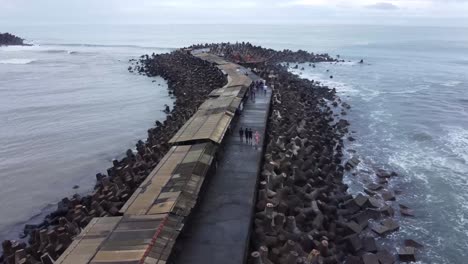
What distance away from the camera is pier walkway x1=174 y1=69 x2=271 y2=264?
16.5 metres

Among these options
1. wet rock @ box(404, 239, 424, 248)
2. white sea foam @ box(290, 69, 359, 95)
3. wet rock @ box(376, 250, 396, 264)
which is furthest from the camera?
white sea foam @ box(290, 69, 359, 95)

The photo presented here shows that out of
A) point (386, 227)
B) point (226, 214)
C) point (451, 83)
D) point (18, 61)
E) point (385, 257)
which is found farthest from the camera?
point (18, 61)

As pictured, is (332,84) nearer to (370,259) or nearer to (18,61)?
(370,259)

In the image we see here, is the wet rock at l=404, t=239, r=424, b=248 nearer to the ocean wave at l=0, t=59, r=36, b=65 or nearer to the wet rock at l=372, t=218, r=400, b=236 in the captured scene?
the wet rock at l=372, t=218, r=400, b=236

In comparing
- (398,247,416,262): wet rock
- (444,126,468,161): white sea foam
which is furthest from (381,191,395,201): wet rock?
(444,126,468,161): white sea foam

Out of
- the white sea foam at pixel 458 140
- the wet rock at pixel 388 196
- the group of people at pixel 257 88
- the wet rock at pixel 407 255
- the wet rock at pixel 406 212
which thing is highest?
the group of people at pixel 257 88

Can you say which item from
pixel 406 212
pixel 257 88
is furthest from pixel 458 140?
pixel 257 88

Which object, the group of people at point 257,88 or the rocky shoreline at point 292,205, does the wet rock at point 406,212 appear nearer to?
the rocky shoreline at point 292,205

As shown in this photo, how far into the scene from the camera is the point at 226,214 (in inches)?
765

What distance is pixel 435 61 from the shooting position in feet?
357

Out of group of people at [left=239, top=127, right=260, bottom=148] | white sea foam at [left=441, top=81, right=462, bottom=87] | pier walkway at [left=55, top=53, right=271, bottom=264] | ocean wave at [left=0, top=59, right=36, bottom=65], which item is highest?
white sea foam at [left=441, top=81, right=462, bottom=87]

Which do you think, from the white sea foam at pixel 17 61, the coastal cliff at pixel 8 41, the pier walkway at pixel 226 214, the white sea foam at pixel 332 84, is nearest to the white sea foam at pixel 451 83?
the white sea foam at pixel 332 84

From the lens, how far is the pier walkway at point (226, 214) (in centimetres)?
1652

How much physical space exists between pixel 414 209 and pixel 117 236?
763 inches
